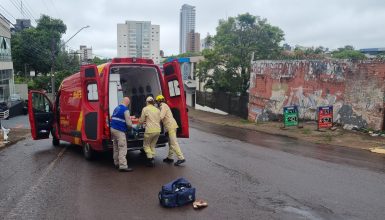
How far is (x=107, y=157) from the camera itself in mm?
11016

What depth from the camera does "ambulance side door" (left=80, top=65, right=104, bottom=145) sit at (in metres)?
9.44

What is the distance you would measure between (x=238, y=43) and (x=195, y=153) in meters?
20.3

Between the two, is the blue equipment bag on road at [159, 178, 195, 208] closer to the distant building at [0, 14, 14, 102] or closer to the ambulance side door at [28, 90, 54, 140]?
the ambulance side door at [28, 90, 54, 140]

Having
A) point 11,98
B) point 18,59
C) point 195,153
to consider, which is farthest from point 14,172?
point 18,59

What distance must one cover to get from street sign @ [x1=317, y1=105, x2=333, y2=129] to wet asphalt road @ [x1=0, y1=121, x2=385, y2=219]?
5147mm

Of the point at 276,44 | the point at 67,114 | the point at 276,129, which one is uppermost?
the point at 276,44

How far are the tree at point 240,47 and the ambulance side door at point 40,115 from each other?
18383mm

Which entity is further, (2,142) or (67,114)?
(2,142)

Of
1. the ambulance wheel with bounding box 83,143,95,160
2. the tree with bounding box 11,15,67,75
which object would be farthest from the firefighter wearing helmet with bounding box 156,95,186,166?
the tree with bounding box 11,15,67,75

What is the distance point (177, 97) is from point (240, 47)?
67.2ft

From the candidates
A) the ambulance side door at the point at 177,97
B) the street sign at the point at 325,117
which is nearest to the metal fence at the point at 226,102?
the street sign at the point at 325,117

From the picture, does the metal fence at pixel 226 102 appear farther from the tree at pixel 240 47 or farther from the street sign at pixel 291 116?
the street sign at pixel 291 116

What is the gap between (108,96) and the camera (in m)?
9.46

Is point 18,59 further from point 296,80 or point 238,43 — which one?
point 296,80
